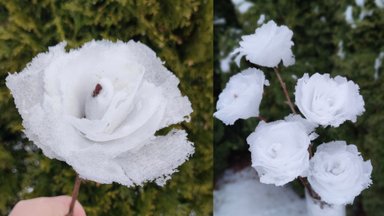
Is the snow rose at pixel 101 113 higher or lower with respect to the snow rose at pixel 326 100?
lower

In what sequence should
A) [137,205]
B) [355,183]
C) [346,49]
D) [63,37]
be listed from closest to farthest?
[355,183] < [63,37] < [137,205] < [346,49]

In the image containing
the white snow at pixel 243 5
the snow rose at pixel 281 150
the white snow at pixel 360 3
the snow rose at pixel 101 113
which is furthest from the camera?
the white snow at pixel 243 5

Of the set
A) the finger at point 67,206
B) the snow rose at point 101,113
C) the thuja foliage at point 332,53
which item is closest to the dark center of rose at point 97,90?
the snow rose at point 101,113

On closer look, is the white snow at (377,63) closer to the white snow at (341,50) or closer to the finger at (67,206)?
the white snow at (341,50)

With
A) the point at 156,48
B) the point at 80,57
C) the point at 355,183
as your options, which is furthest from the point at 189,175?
the point at 80,57

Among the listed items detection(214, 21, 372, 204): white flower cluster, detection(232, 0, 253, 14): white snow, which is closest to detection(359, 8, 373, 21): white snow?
detection(232, 0, 253, 14): white snow

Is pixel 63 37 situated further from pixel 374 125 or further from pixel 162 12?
pixel 374 125

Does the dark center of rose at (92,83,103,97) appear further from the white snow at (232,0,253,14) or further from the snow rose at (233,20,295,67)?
the white snow at (232,0,253,14)

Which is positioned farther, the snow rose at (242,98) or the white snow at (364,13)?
the white snow at (364,13)

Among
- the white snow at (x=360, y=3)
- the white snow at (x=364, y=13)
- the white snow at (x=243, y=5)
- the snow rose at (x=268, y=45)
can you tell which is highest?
the white snow at (x=243, y=5)
